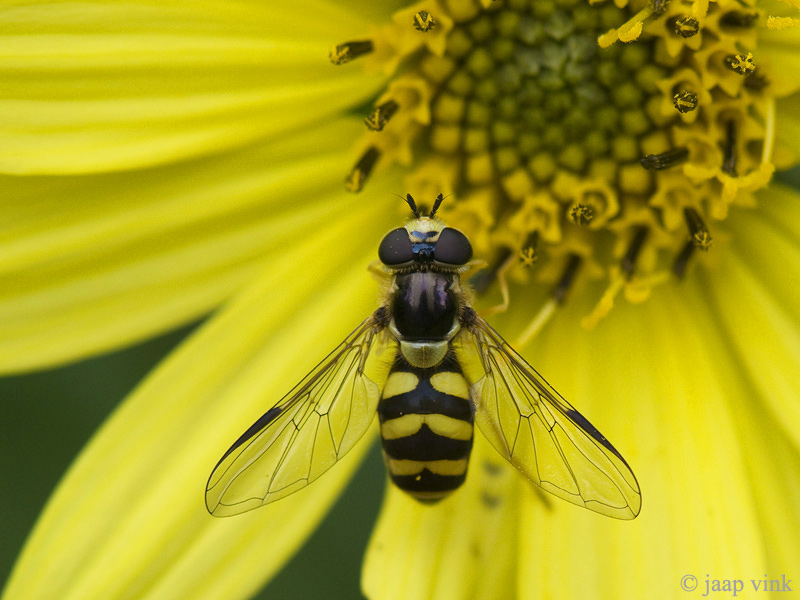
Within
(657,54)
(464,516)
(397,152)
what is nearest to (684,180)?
(657,54)

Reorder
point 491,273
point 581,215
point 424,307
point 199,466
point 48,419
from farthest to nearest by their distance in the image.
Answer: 1. point 48,419
2. point 491,273
3. point 581,215
4. point 199,466
5. point 424,307

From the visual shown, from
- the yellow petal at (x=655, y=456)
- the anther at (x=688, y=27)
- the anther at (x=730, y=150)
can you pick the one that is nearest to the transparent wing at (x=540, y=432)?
the yellow petal at (x=655, y=456)

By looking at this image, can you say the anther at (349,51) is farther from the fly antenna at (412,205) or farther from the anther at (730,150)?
the anther at (730,150)

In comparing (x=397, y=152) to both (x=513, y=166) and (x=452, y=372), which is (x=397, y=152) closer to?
(x=513, y=166)

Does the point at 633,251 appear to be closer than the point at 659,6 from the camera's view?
No

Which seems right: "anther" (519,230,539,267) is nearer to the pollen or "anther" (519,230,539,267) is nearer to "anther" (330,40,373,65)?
the pollen

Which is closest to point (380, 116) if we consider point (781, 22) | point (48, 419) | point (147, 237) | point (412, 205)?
point (412, 205)

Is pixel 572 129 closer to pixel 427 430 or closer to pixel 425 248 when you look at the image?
pixel 425 248
